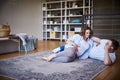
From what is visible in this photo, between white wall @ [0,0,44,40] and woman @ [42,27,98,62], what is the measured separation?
469 cm

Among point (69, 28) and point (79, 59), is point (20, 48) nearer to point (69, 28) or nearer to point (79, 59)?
point (79, 59)

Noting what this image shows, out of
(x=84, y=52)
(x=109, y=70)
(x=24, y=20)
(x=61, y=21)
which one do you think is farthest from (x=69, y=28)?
(x=109, y=70)

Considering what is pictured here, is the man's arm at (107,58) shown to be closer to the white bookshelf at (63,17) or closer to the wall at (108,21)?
the wall at (108,21)

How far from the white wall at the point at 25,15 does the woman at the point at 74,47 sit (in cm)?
469

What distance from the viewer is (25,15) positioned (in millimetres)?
8047

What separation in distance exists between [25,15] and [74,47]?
5.31m

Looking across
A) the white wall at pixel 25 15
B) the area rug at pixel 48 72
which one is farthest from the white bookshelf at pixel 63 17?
the area rug at pixel 48 72

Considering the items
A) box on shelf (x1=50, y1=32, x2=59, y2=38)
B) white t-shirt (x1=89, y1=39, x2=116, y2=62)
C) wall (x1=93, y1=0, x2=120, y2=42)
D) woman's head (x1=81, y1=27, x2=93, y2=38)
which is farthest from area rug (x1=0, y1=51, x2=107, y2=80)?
box on shelf (x1=50, y1=32, x2=59, y2=38)

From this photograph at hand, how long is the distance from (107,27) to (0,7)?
5308 mm

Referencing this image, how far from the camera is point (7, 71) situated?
2.42 metres

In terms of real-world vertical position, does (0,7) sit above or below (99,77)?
above

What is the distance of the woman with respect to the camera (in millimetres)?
3037

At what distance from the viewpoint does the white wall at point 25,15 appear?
7930mm

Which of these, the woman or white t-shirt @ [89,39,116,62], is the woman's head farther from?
white t-shirt @ [89,39,116,62]
